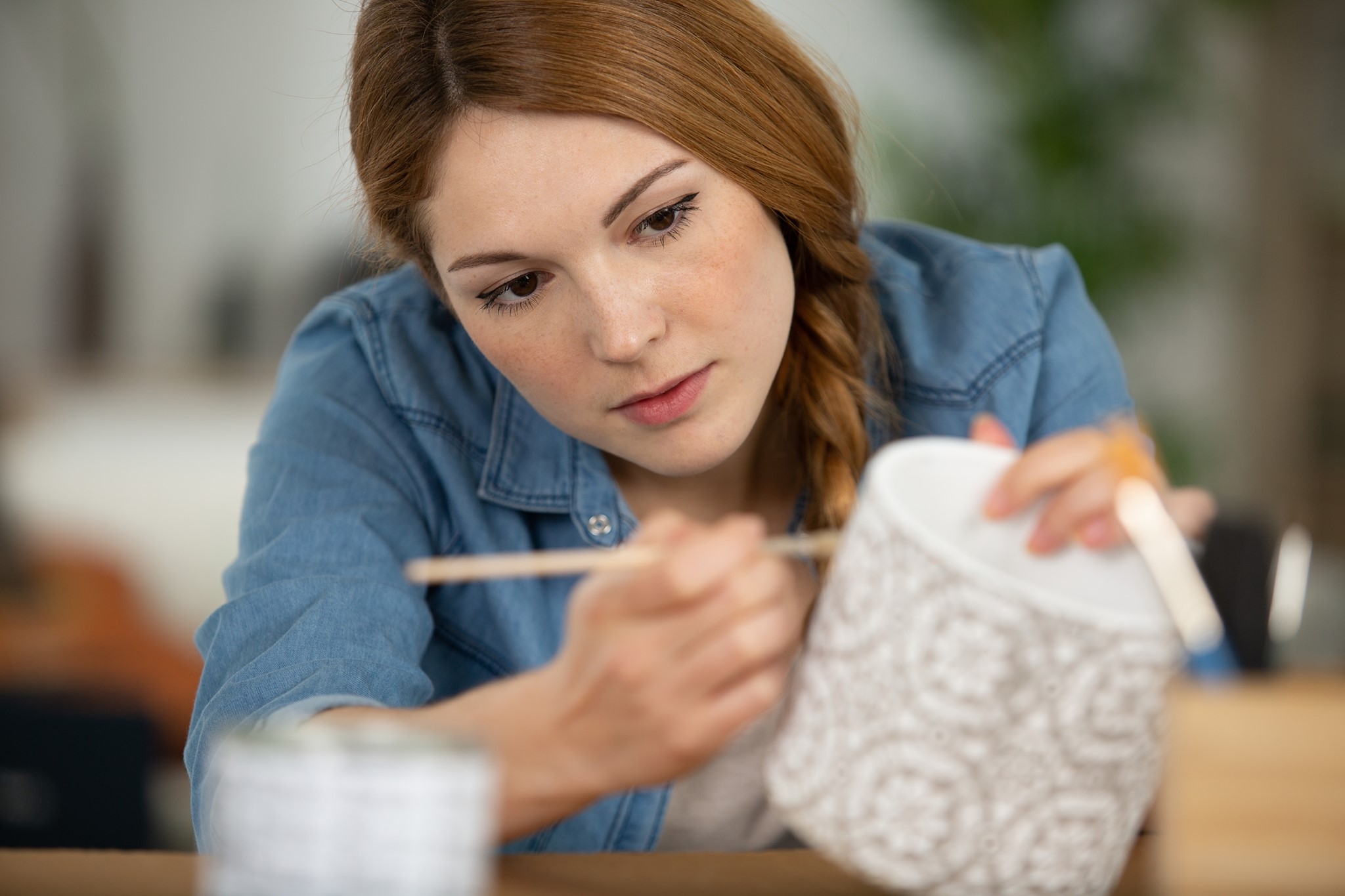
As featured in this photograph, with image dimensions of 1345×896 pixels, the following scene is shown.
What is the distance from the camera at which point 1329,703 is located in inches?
20.0

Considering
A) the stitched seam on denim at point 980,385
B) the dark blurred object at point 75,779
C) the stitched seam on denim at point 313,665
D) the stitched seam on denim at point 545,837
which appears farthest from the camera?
the dark blurred object at point 75,779

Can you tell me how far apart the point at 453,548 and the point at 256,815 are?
0.69 metres

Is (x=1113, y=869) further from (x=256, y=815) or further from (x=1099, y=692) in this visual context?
(x=256, y=815)

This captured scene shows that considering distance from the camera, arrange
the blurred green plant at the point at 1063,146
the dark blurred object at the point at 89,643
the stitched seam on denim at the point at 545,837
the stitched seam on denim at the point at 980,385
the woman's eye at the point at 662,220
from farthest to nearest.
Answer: the blurred green plant at the point at 1063,146 < the dark blurred object at the point at 89,643 < the stitched seam on denim at the point at 980,385 < the stitched seam on denim at the point at 545,837 < the woman's eye at the point at 662,220

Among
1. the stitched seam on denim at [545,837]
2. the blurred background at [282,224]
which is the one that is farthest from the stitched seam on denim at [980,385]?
the blurred background at [282,224]

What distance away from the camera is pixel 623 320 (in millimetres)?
902

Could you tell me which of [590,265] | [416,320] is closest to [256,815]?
[590,265]

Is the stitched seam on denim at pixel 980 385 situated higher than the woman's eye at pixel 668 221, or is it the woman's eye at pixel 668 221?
the woman's eye at pixel 668 221

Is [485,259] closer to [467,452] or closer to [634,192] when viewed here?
[634,192]

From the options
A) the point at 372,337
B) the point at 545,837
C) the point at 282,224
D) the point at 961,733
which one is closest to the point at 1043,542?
the point at 961,733

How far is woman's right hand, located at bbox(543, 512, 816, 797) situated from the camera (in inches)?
22.2

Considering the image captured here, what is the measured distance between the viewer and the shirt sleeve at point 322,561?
0.84 meters

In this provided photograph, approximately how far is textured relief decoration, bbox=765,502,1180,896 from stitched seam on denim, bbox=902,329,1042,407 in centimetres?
60

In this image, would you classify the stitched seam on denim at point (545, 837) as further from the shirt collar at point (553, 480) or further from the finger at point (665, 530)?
the finger at point (665, 530)
